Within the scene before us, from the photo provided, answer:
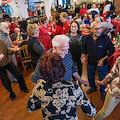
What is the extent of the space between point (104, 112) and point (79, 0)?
14142mm

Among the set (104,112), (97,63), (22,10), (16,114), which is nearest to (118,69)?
(104,112)

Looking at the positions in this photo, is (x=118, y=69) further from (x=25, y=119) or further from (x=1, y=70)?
(x=1, y=70)

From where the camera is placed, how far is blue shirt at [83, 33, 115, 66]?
1.74 meters

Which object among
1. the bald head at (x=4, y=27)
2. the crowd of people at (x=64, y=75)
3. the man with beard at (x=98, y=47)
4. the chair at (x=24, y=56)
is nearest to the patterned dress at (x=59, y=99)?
the crowd of people at (x=64, y=75)

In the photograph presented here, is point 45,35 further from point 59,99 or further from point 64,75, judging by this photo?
point 59,99

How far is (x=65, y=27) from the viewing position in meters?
3.10

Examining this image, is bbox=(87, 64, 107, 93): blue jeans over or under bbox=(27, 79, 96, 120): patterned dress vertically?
under

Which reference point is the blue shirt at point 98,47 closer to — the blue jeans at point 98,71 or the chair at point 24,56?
the blue jeans at point 98,71

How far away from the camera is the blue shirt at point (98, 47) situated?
174cm

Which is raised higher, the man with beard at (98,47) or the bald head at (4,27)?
the bald head at (4,27)

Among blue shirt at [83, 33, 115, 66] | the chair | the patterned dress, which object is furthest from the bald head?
the patterned dress

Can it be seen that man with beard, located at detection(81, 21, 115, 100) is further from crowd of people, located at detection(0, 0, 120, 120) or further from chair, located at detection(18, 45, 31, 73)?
chair, located at detection(18, 45, 31, 73)

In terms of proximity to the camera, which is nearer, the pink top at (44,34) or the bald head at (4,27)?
the bald head at (4,27)

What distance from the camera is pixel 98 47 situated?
180 cm
